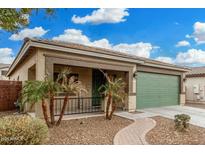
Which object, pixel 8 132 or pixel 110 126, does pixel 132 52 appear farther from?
pixel 8 132

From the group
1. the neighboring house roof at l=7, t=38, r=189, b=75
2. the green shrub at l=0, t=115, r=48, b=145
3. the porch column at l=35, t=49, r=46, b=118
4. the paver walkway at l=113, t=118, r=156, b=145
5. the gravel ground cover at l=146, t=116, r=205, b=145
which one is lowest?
the gravel ground cover at l=146, t=116, r=205, b=145

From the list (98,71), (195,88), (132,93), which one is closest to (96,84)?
(98,71)

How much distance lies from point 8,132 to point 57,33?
642 cm

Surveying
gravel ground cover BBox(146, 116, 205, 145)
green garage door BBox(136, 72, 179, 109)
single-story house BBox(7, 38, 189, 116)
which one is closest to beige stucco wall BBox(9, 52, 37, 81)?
single-story house BBox(7, 38, 189, 116)

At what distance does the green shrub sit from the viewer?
4.75m

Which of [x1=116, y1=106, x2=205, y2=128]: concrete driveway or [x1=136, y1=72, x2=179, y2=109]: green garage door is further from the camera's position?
[x1=136, y1=72, x2=179, y2=109]: green garage door

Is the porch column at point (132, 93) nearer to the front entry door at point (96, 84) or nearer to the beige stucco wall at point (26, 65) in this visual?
the front entry door at point (96, 84)

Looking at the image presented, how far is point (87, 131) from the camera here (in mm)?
7055

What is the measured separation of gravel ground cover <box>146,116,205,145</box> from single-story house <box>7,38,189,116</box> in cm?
422

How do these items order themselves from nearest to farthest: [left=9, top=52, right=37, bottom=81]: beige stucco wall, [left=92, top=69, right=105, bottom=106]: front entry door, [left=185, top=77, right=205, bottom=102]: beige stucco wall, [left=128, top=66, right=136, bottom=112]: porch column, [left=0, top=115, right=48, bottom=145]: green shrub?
[left=0, top=115, right=48, bottom=145]: green shrub, [left=9, top=52, right=37, bottom=81]: beige stucco wall, [left=128, top=66, right=136, bottom=112]: porch column, [left=92, top=69, right=105, bottom=106]: front entry door, [left=185, top=77, right=205, bottom=102]: beige stucco wall

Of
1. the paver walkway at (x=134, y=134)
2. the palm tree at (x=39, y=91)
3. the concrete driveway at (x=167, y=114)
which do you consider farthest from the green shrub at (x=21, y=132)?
the concrete driveway at (x=167, y=114)

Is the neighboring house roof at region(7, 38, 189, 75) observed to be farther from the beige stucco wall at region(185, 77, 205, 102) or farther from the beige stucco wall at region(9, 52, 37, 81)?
the beige stucco wall at region(185, 77, 205, 102)

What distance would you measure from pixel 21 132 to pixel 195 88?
17.8m
